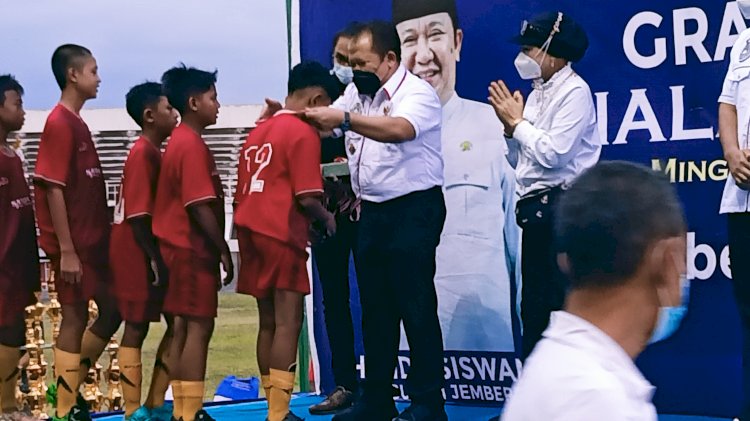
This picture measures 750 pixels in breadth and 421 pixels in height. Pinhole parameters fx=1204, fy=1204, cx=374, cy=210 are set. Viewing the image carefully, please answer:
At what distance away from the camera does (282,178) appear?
173 inches

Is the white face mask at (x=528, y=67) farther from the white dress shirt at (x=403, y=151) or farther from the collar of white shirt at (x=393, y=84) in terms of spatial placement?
the collar of white shirt at (x=393, y=84)

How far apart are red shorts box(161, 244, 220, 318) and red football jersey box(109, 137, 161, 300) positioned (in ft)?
0.76

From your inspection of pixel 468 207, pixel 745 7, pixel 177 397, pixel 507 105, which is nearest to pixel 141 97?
pixel 177 397

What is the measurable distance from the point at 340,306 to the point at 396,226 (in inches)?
45.9

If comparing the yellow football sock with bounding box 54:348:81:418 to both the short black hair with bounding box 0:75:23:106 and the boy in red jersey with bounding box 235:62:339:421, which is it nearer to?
the boy in red jersey with bounding box 235:62:339:421

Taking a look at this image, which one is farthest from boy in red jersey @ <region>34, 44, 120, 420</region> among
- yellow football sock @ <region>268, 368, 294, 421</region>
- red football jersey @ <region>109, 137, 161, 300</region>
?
yellow football sock @ <region>268, 368, 294, 421</region>

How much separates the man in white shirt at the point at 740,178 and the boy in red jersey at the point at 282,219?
55.8 inches

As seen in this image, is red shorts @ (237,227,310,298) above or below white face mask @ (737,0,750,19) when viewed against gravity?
below

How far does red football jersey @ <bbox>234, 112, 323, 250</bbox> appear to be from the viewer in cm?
434

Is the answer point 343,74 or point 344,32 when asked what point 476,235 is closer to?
point 343,74

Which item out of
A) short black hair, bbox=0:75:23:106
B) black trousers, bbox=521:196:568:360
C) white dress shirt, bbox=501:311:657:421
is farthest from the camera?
short black hair, bbox=0:75:23:106

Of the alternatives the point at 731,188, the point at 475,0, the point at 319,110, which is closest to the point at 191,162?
the point at 319,110

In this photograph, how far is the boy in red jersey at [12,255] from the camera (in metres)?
5.04

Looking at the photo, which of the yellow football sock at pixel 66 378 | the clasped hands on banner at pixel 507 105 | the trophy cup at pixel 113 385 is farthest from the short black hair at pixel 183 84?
the trophy cup at pixel 113 385
